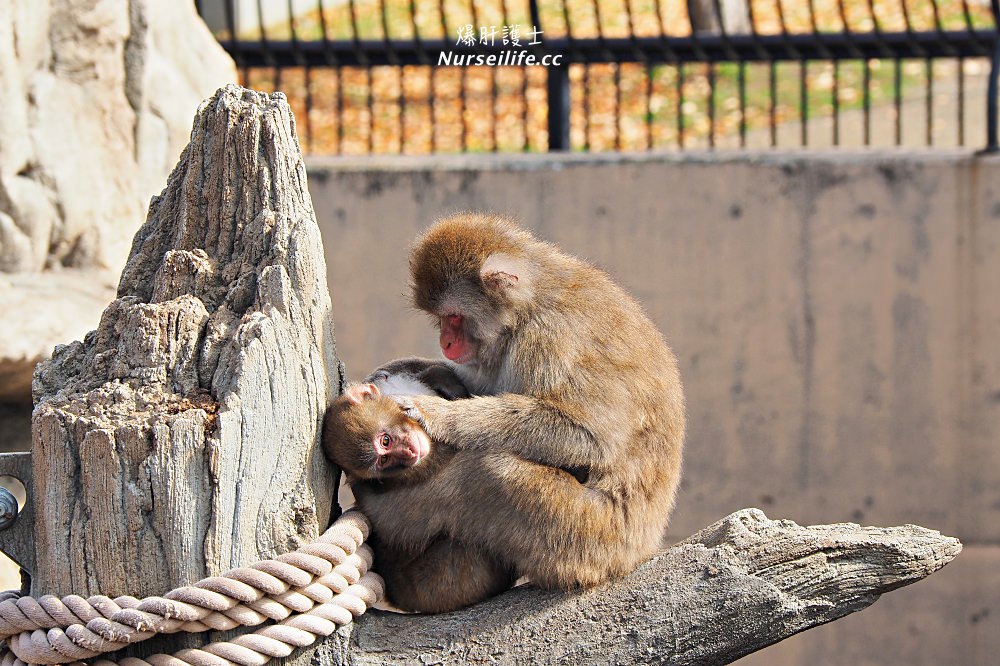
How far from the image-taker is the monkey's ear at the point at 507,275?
323 centimetres

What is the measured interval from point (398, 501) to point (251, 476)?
1.71 ft

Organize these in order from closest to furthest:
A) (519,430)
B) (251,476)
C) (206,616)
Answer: (206,616), (251,476), (519,430)

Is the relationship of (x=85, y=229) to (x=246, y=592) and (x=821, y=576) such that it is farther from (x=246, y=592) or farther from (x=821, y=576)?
(x=821, y=576)

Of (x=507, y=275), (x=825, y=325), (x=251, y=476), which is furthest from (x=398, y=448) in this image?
(x=825, y=325)

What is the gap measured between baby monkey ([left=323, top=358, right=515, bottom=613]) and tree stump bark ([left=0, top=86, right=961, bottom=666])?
0.23ft

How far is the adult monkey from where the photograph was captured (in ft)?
9.25

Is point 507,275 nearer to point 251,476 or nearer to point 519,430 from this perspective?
point 519,430

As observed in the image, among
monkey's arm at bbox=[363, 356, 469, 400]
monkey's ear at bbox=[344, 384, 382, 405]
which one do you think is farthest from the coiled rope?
monkey's arm at bbox=[363, 356, 469, 400]

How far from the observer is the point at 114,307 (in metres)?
2.55

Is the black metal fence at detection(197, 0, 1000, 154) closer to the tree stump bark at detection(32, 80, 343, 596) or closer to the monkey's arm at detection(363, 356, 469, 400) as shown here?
the monkey's arm at detection(363, 356, 469, 400)

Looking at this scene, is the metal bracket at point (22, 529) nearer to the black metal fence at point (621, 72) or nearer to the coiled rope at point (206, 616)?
the coiled rope at point (206, 616)

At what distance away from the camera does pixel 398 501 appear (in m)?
2.85

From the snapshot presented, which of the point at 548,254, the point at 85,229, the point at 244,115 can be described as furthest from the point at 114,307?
the point at 85,229

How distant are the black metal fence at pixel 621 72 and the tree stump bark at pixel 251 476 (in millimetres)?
3694
